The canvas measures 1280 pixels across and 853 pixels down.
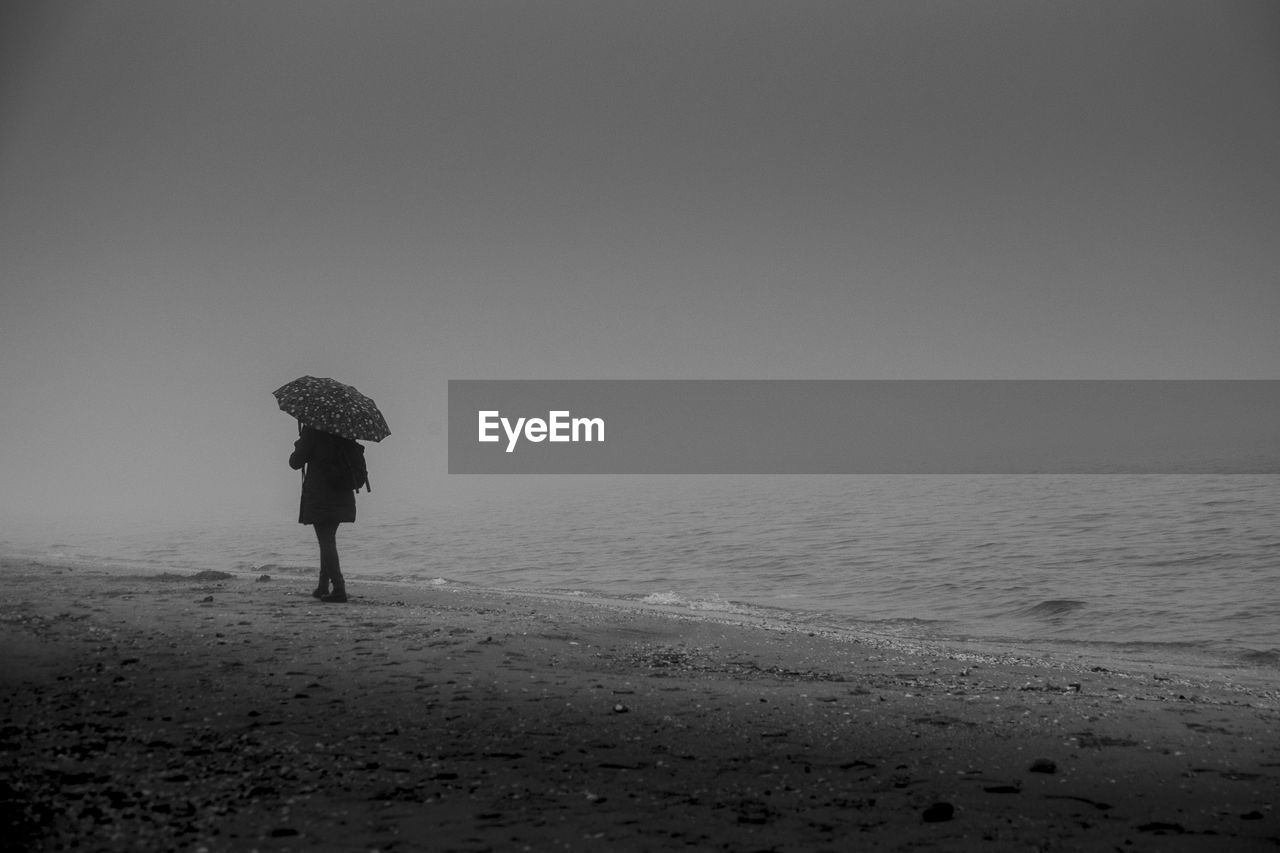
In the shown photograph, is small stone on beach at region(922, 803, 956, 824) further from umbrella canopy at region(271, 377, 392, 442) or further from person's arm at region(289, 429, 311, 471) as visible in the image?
person's arm at region(289, 429, 311, 471)

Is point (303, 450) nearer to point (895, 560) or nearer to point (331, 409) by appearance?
point (331, 409)

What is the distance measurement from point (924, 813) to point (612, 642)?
215 inches

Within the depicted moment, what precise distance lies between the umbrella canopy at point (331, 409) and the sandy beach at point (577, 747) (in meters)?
2.76

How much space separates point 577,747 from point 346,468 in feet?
23.9

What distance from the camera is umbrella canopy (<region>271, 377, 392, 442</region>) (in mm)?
11453

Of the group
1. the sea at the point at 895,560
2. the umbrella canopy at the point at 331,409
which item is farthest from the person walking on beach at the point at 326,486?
the sea at the point at 895,560

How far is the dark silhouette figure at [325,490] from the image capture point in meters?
11.8

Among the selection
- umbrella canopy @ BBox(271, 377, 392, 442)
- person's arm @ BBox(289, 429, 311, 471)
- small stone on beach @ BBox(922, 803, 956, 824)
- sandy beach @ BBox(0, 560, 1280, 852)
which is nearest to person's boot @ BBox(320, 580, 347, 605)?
person's arm @ BBox(289, 429, 311, 471)

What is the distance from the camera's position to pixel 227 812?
454cm

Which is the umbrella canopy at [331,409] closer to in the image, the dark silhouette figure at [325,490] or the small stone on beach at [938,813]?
the dark silhouette figure at [325,490]

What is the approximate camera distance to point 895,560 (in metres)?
23.0

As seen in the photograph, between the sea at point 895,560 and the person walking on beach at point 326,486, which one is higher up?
the person walking on beach at point 326,486

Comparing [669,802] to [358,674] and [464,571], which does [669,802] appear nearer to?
[358,674]

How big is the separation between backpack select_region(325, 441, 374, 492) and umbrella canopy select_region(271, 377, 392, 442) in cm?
33
